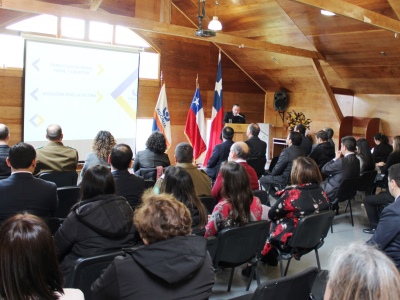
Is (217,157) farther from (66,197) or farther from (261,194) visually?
(66,197)

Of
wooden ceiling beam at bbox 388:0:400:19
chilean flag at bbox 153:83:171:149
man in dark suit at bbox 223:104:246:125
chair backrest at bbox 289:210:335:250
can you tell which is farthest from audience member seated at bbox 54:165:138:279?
man in dark suit at bbox 223:104:246:125

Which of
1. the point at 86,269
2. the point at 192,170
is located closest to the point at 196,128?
the point at 192,170

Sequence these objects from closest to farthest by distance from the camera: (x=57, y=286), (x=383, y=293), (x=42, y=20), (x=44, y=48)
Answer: (x=383, y=293) < (x=57, y=286) < (x=44, y=48) < (x=42, y=20)

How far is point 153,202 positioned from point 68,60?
237 inches

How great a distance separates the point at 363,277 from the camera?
3.49ft

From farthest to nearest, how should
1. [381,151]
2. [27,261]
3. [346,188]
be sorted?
[381,151], [346,188], [27,261]

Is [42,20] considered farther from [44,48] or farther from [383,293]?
[383,293]

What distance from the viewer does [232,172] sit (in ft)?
10.6

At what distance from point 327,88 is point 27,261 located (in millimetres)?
8809

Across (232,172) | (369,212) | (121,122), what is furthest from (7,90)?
(369,212)

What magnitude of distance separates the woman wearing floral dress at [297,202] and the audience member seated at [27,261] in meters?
2.49

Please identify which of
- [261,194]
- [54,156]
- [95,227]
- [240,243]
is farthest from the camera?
[54,156]

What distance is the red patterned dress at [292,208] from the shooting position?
3.57 m

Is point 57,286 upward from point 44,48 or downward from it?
downward
